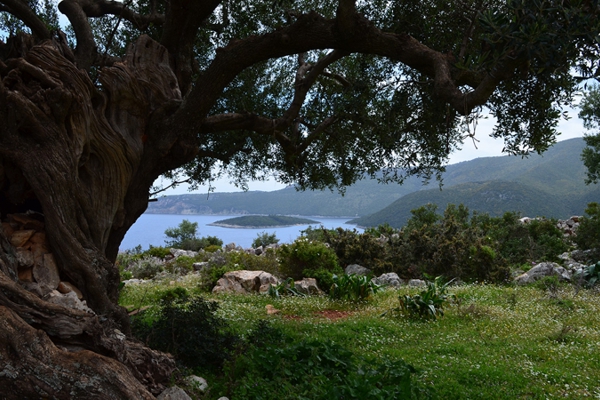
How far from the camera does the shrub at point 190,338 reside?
19.5 ft

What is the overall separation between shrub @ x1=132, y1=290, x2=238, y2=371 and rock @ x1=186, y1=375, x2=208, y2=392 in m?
0.54

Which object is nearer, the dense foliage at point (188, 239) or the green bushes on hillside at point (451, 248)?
the green bushes on hillside at point (451, 248)

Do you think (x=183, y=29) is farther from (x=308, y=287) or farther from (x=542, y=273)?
(x=542, y=273)

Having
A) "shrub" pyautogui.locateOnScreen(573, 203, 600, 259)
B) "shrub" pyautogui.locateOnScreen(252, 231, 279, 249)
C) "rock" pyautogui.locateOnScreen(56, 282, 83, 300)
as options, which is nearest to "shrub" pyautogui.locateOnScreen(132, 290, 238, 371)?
"rock" pyautogui.locateOnScreen(56, 282, 83, 300)

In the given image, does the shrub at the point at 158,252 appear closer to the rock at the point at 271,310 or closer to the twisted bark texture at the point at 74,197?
the rock at the point at 271,310

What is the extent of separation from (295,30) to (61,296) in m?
4.59

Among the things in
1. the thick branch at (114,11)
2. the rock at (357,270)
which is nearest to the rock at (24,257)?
the thick branch at (114,11)

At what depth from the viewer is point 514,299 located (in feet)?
37.9

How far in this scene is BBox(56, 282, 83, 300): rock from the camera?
4.98 metres

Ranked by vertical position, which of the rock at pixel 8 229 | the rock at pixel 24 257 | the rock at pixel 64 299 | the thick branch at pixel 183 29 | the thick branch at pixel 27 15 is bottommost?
the rock at pixel 64 299

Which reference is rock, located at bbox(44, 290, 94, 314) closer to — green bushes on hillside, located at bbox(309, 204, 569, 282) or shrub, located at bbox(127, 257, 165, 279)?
green bushes on hillside, located at bbox(309, 204, 569, 282)

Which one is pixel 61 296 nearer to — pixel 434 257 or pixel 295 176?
pixel 295 176

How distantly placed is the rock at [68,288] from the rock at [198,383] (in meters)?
1.60

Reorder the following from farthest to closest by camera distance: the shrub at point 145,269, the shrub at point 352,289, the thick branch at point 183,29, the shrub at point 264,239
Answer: the shrub at point 264,239 → the shrub at point 145,269 → the shrub at point 352,289 → the thick branch at point 183,29
